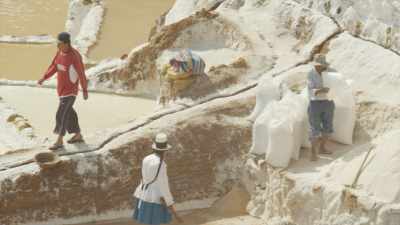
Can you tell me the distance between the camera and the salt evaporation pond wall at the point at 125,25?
14812 mm

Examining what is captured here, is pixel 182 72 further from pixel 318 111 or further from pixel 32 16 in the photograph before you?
pixel 32 16

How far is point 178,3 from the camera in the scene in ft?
44.5

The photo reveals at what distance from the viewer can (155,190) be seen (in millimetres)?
6270

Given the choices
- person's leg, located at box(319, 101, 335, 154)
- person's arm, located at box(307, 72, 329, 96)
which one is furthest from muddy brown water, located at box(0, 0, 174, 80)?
person's leg, located at box(319, 101, 335, 154)

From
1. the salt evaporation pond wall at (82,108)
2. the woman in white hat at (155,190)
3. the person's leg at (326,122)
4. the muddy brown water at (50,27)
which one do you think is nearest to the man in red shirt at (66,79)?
the woman in white hat at (155,190)

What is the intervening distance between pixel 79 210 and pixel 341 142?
2.74 m

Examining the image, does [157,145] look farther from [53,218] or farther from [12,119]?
[12,119]

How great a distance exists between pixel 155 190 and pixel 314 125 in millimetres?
1933

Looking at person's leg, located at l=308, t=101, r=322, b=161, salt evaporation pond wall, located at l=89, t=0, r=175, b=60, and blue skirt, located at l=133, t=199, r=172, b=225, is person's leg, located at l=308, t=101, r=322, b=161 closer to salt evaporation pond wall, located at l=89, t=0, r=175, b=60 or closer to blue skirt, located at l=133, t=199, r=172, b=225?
blue skirt, located at l=133, t=199, r=172, b=225

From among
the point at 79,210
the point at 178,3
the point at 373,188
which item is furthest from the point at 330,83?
the point at 178,3

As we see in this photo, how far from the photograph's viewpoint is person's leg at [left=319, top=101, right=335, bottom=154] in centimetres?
734

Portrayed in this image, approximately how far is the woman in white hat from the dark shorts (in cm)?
178

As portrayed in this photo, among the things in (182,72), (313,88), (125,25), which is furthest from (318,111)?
(125,25)

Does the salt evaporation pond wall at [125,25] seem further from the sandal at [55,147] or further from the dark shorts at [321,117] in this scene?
the dark shorts at [321,117]
